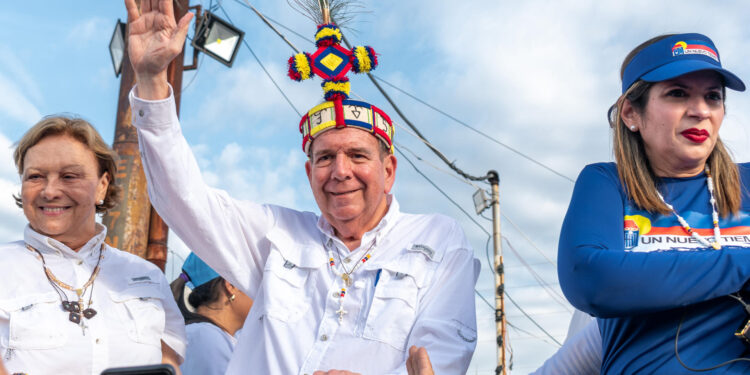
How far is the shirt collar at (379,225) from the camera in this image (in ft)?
10.5

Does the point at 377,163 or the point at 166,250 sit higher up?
the point at 166,250

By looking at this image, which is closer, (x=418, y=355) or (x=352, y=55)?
(x=418, y=355)

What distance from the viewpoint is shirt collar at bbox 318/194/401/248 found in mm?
3201

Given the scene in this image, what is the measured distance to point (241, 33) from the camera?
7480 millimetres

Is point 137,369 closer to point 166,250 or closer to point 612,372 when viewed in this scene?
point 612,372

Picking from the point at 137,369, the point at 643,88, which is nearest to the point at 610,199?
the point at 643,88

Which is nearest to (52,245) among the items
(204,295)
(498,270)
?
(204,295)

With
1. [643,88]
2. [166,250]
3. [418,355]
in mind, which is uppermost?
[166,250]

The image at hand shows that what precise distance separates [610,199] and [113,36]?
609 centimetres

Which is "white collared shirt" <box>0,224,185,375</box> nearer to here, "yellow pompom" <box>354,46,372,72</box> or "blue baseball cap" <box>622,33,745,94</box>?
"yellow pompom" <box>354,46,372,72</box>

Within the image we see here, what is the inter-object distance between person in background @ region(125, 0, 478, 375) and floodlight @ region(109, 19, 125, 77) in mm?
4229

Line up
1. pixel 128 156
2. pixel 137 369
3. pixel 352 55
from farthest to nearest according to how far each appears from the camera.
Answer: pixel 128 156
pixel 352 55
pixel 137 369

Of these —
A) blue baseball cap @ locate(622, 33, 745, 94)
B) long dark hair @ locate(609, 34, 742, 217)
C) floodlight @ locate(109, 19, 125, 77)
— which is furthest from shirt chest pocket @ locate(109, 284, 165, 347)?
floodlight @ locate(109, 19, 125, 77)

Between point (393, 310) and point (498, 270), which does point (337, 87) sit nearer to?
point (393, 310)
